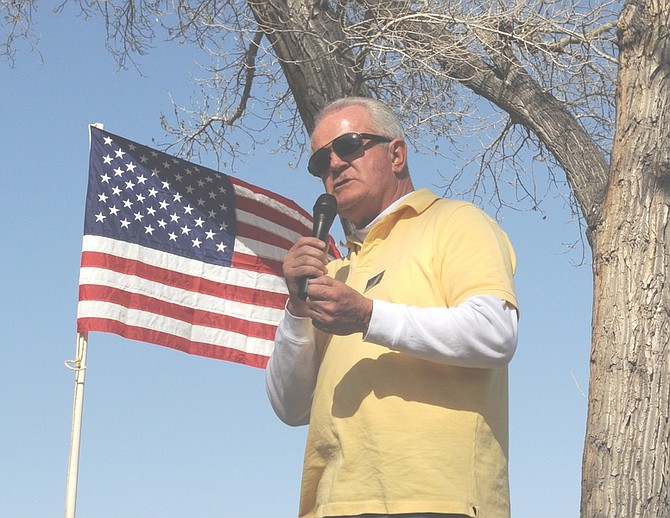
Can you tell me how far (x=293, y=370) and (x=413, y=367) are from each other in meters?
0.48

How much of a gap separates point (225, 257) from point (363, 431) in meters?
5.54

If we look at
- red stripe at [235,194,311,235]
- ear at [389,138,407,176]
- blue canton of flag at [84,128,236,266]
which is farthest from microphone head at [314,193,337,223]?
red stripe at [235,194,311,235]

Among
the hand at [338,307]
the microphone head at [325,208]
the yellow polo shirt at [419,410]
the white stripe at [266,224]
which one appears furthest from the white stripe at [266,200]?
the hand at [338,307]

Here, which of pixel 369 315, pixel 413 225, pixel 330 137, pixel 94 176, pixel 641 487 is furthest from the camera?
pixel 94 176

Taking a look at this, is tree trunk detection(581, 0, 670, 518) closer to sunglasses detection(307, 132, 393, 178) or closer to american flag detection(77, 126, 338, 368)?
american flag detection(77, 126, 338, 368)

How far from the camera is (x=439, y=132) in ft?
26.9

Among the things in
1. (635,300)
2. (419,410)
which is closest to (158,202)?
(635,300)

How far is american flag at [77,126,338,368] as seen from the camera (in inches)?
290

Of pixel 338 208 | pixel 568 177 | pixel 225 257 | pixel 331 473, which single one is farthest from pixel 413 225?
pixel 225 257

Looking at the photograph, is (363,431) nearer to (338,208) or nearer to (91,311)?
(338,208)

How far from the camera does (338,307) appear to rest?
8.25ft

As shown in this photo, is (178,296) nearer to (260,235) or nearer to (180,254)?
(180,254)

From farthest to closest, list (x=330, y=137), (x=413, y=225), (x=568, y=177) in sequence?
(x=568, y=177) → (x=330, y=137) → (x=413, y=225)

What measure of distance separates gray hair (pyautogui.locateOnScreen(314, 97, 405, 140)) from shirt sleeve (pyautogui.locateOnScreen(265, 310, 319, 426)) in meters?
0.59
